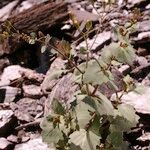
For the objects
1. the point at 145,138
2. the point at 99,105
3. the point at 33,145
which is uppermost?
the point at 99,105

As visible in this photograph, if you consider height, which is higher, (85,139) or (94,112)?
(94,112)

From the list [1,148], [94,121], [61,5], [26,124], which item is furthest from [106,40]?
[94,121]

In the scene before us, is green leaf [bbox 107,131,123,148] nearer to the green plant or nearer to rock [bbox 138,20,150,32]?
the green plant

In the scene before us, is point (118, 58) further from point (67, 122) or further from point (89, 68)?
point (67, 122)

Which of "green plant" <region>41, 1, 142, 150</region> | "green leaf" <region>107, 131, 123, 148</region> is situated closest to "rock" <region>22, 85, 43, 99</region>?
"green plant" <region>41, 1, 142, 150</region>

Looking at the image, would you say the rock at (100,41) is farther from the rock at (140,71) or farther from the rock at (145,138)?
the rock at (145,138)

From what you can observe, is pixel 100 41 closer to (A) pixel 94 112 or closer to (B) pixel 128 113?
(B) pixel 128 113

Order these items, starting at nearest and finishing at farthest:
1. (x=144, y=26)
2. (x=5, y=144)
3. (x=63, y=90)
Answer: (x=5, y=144) → (x=63, y=90) → (x=144, y=26)

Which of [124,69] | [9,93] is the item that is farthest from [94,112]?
[9,93]

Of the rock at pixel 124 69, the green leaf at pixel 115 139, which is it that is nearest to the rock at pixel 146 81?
the rock at pixel 124 69
